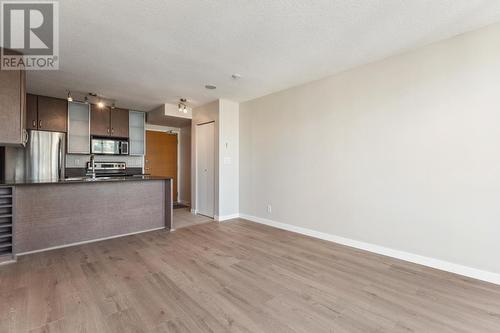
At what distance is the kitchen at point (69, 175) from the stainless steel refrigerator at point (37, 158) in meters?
0.01

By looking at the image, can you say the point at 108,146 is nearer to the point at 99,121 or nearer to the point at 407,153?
the point at 99,121

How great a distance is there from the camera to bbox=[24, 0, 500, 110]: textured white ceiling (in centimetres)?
207

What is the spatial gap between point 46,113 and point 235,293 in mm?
5234

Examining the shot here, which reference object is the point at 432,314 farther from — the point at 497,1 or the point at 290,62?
the point at 290,62

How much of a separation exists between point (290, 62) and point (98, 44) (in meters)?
2.32

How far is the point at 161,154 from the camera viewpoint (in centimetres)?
679

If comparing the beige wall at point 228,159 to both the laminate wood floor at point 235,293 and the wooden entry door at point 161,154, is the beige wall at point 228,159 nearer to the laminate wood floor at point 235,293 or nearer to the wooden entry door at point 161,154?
the laminate wood floor at point 235,293

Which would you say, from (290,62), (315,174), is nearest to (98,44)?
(290,62)

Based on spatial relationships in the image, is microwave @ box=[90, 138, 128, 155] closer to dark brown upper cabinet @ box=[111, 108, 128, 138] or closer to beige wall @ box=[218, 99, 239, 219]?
dark brown upper cabinet @ box=[111, 108, 128, 138]

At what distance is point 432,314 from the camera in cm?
189

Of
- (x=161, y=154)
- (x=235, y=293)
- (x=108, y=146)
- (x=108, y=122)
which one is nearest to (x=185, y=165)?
(x=161, y=154)

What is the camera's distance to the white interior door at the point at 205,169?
17.0 ft

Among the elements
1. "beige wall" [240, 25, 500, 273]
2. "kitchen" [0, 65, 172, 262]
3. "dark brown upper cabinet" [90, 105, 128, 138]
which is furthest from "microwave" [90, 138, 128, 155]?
"beige wall" [240, 25, 500, 273]

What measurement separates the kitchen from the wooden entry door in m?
0.40
